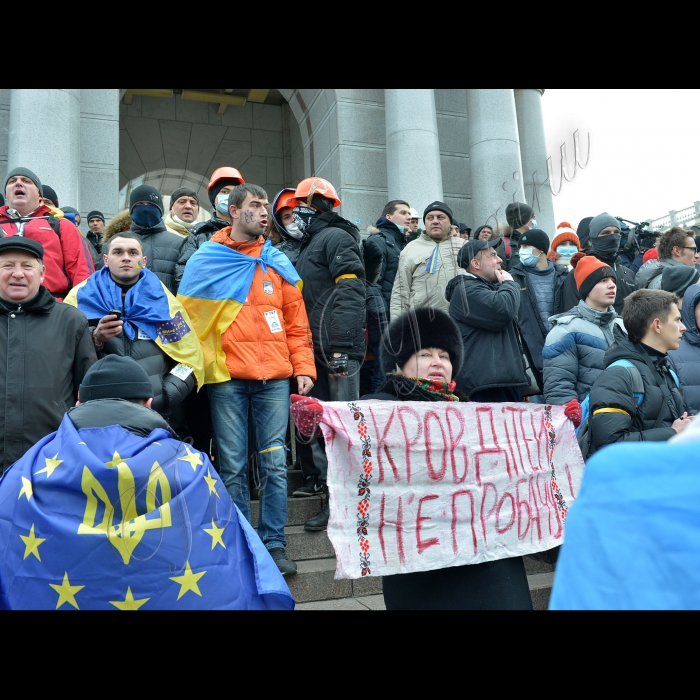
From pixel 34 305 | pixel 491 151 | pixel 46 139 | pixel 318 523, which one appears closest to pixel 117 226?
pixel 34 305

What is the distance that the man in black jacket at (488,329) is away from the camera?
5.32 metres

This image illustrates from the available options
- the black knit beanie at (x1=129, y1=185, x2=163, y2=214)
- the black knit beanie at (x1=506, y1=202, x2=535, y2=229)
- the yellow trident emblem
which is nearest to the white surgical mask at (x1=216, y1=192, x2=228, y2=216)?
the black knit beanie at (x1=129, y1=185, x2=163, y2=214)

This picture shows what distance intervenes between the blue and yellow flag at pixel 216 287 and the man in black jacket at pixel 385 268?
119cm

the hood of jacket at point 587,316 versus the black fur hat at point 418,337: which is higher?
the hood of jacket at point 587,316

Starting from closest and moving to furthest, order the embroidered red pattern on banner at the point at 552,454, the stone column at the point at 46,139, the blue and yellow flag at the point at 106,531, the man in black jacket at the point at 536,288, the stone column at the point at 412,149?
the blue and yellow flag at the point at 106,531 → the embroidered red pattern on banner at the point at 552,454 → the man in black jacket at the point at 536,288 → the stone column at the point at 46,139 → the stone column at the point at 412,149

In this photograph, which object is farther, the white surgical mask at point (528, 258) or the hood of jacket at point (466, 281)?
the white surgical mask at point (528, 258)

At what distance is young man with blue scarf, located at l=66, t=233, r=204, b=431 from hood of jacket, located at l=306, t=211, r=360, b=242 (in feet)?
4.10

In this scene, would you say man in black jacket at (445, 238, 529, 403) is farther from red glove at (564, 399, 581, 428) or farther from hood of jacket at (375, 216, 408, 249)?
hood of jacket at (375, 216, 408, 249)

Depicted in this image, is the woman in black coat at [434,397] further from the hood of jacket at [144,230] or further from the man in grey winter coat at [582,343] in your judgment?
the hood of jacket at [144,230]

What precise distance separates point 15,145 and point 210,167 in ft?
30.6

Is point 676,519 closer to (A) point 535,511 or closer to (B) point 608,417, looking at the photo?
(A) point 535,511

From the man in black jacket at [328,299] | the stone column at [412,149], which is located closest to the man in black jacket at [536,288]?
the man in black jacket at [328,299]

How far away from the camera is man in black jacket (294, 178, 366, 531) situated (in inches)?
196

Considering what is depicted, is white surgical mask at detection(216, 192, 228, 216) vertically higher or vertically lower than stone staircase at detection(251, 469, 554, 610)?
higher
